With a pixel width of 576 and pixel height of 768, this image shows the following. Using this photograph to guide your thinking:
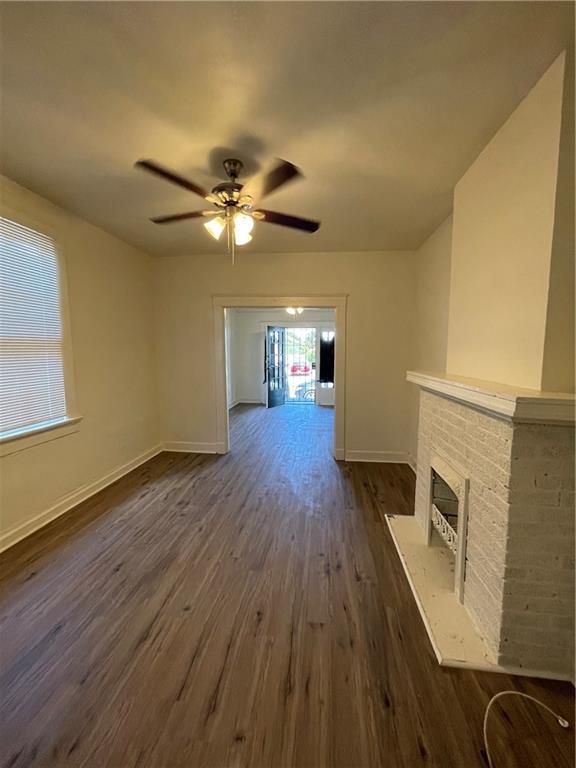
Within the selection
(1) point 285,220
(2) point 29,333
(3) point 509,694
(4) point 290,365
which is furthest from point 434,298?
(4) point 290,365

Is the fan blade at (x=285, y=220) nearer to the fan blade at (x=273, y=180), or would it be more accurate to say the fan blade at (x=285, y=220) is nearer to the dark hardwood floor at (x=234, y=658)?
the fan blade at (x=273, y=180)

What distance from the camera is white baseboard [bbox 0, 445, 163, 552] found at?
239 cm

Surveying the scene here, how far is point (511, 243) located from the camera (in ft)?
5.33

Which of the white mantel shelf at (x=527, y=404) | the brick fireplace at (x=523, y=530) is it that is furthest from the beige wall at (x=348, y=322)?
the white mantel shelf at (x=527, y=404)

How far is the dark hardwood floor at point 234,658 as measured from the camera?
1171 millimetres

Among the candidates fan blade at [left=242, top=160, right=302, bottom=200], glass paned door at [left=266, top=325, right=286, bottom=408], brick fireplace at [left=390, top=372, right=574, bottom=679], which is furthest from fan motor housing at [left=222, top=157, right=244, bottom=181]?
glass paned door at [left=266, top=325, right=286, bottom=408]

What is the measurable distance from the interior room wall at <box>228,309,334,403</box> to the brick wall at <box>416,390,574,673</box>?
6647 mm

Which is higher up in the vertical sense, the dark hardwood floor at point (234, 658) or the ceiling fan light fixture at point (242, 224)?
the ceiling fan light fixture at point (242, 224)

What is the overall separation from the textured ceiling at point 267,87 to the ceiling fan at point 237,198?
0.13 m

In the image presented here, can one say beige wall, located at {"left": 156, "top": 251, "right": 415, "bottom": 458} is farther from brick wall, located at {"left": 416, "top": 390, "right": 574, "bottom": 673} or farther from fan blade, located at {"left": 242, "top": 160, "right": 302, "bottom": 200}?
brick wall, located at {"left": 416, "top": 390, "right": 574, "bottom": 673}

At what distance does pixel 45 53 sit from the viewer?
1.36m

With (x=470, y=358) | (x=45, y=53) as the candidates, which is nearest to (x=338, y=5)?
(x=45, y=53)

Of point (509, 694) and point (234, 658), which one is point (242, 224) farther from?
point (509, 694)

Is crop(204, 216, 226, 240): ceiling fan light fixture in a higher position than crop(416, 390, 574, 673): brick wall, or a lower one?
higher
